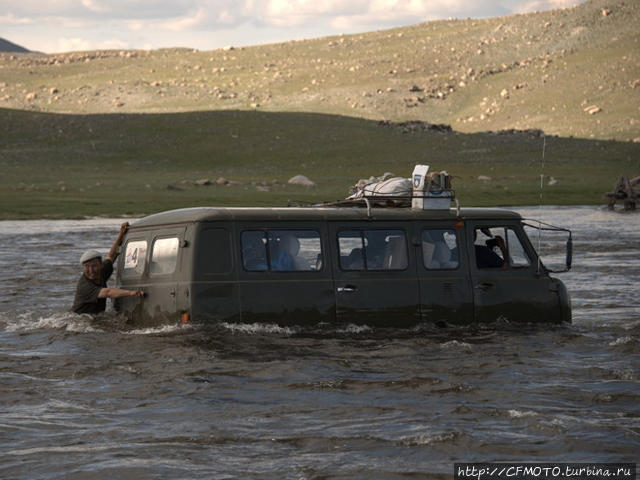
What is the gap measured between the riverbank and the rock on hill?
77.0ft

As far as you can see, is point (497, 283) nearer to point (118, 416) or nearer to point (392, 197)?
point (392, 197)

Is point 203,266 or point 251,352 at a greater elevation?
point 203,266

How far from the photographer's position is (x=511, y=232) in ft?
51.4

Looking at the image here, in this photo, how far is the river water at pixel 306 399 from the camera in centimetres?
942

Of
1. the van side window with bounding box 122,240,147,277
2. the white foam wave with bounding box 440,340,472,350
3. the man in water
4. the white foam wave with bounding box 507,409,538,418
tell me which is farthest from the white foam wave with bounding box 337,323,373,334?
the white foam wave with bounding box 507,409,538,418

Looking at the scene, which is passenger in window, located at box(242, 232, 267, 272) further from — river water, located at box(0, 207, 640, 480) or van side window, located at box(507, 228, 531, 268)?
van side window, located at box(507, 228, 531, 268)

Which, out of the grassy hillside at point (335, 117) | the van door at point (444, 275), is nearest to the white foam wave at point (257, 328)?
the van door at point (444, 275)

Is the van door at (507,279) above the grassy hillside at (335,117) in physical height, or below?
below

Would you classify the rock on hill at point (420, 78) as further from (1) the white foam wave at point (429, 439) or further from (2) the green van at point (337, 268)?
(1) the white foam wave at point (429, 439)

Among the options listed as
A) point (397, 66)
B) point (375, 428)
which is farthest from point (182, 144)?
point (375, 428)

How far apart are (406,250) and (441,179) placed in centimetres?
116

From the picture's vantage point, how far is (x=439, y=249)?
15.2 m

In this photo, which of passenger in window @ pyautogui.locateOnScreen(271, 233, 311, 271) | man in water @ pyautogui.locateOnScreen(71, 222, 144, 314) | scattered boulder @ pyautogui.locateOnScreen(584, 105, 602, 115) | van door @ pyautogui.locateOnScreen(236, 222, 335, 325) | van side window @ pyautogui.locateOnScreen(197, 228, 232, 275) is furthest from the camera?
scattered boulder @ pyautogui.locateOnScreen(584, 105, 602, 115)

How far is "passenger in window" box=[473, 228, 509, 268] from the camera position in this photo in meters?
15.5
